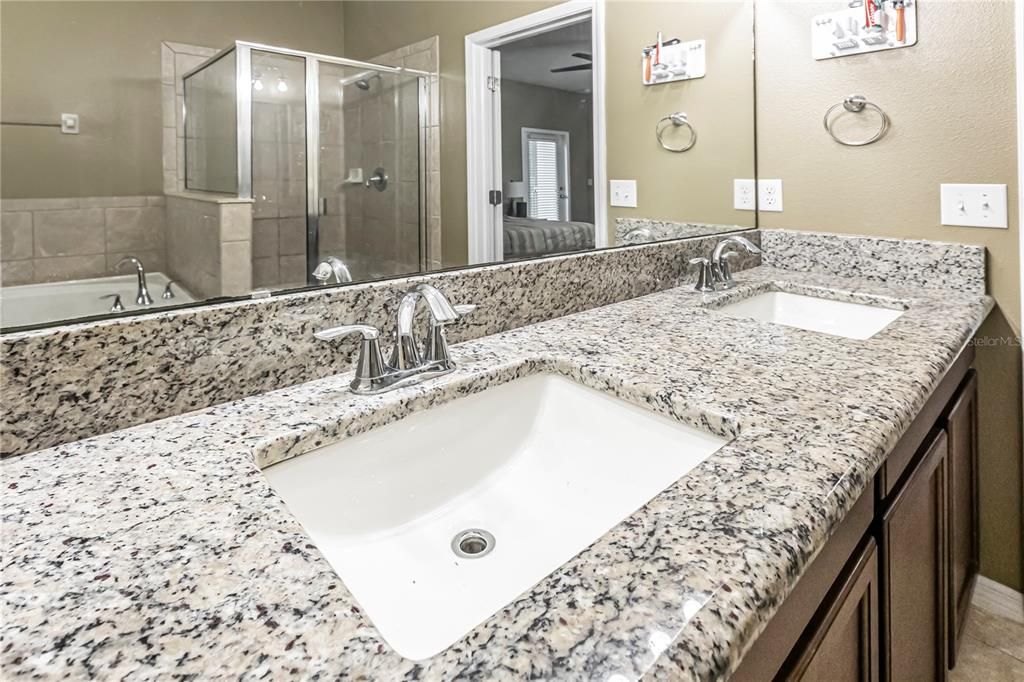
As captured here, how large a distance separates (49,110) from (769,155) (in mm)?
1892

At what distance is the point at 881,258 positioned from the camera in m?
1.76

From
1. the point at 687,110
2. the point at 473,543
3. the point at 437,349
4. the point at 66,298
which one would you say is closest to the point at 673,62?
the point at 687,110

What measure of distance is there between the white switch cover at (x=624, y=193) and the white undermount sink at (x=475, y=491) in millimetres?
715

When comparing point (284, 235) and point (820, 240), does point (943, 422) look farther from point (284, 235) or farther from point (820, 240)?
point (284, 235)

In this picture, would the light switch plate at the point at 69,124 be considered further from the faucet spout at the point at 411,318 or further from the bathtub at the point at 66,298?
the faucet spout at the point at 411,318

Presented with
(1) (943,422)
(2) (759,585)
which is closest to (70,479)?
(2) (759,585)

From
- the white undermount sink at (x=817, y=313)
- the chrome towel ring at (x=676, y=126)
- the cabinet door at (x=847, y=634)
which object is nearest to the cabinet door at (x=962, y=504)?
the white undermount sink at (x=817, y=313)

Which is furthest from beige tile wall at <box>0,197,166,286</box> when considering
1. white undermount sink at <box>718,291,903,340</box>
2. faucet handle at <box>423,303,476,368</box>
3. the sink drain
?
white undermount sink at <box>718,291,903,340</box>

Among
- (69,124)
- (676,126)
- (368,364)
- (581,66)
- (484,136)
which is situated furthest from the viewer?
(676,126)

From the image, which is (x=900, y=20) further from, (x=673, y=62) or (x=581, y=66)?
(x=581, y=66)

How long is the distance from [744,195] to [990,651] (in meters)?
1.41

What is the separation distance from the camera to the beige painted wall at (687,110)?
1586 millimetres

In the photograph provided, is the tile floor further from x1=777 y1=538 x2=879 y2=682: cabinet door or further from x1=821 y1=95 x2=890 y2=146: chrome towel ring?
x1=821 y1=95 x2=890 y2=146: chrome towel ring

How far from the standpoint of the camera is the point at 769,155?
1969 mm
